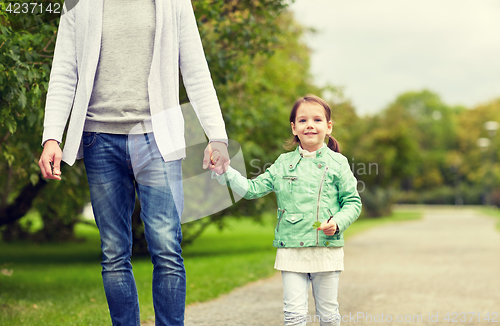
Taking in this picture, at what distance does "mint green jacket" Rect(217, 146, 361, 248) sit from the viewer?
2.94 meters

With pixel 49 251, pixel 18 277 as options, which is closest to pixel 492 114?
pixel 49 251

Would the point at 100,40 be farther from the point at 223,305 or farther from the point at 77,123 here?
the point at 223,305

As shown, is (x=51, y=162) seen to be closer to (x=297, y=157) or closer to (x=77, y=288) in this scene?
(x=297, y=157)

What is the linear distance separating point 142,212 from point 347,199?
110cm

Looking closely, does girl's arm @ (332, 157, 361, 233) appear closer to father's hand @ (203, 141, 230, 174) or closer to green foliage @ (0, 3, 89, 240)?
father's hand @ (203, 141, 230, 174)

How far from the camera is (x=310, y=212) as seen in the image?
9.73 feet

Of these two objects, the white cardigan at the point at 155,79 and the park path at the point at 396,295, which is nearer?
the white cardigan at the point at 155,79

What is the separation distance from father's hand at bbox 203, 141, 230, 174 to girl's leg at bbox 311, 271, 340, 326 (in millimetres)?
873

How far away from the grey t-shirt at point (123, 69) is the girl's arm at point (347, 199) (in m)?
1.08

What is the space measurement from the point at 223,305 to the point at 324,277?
2717 mm

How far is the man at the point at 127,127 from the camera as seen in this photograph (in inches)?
100

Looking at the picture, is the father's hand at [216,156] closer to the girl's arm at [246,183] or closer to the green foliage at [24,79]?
the girl's arm at [246,183]

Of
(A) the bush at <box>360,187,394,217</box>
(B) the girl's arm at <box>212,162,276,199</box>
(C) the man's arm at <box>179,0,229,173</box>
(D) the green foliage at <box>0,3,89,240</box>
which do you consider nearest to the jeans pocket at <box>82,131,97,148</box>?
(C) the man's arm at <box>179,0,229,173</box>

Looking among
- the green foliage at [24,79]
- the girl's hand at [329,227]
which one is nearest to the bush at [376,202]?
the green foliage at [24,79]
